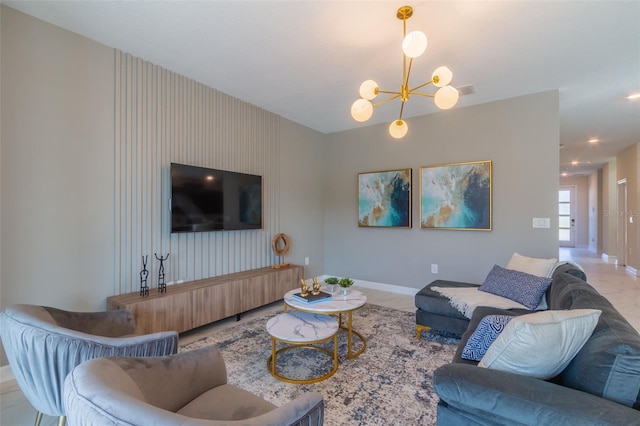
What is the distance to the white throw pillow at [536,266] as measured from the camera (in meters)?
2.63

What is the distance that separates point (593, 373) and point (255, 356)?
7.38 feet

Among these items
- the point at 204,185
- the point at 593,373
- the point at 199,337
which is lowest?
the point at 199,337

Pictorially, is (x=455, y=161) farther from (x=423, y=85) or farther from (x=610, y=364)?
(x=610, y=364)

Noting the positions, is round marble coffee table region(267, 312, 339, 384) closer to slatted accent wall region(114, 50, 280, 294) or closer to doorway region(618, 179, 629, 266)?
slatted accent wall region(114, 50, 280, 294)

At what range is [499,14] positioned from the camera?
213 centimetres

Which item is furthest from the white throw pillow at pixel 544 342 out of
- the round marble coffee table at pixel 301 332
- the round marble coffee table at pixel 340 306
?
the round marble coffee table at pixel 340 306

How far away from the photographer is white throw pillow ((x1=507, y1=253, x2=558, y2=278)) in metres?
2.63

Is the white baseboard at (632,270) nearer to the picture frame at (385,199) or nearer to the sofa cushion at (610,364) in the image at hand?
the picture frame at (385,199)

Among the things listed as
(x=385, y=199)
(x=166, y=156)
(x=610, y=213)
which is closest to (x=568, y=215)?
(x=610, y=213)

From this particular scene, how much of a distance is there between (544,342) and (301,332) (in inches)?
58.9

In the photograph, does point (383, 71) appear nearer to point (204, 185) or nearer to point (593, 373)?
point (204, 185)

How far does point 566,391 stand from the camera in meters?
1.01

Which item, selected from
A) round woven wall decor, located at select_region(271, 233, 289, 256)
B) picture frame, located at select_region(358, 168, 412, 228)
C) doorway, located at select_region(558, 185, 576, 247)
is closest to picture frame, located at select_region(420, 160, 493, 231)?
picture frame, located at select_region(358, 168, 412, 228)

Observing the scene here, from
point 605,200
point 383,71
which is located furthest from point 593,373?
point 605,200
